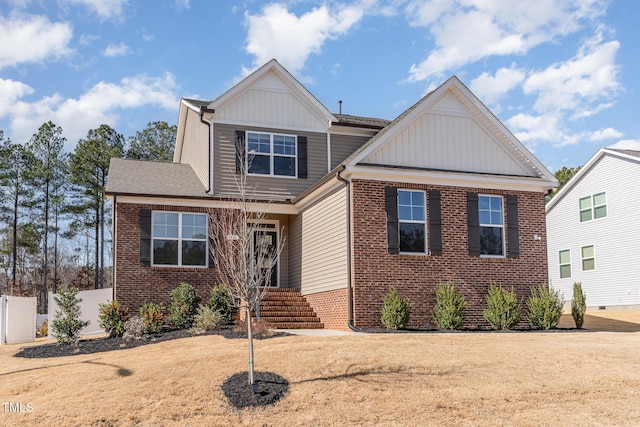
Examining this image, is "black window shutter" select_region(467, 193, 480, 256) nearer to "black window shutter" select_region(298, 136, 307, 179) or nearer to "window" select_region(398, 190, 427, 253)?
"window" select_region(398, 190, 427, 253)

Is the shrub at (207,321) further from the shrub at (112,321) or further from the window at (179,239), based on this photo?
the window at (179,239)

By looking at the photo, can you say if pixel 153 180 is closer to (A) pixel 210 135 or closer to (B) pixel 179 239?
(A) pixel 210 135

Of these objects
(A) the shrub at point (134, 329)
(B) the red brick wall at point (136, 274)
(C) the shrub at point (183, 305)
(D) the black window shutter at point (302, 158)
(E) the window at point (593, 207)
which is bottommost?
(A) the shrub at point (134, 329)

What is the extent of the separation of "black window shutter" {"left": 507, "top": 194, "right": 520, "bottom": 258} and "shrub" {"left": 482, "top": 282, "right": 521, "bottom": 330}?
57.2 inches

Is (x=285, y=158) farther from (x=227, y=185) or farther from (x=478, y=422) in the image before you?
(x=478, y=422)

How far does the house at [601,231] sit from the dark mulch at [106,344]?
19166 mm

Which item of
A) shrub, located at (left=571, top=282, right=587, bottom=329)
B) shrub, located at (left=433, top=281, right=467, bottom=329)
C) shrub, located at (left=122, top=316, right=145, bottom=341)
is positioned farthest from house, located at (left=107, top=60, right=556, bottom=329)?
shrub, located at (left=122, top=316, right=145, bottom=341)

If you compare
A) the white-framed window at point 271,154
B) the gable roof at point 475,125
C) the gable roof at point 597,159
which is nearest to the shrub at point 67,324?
the white-framed window at point 271,154

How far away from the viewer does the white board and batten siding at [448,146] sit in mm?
17891

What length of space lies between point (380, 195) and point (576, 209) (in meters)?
17.8

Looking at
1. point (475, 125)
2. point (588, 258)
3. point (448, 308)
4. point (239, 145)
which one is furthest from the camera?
point (588, 258)

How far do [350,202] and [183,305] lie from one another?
5.37m

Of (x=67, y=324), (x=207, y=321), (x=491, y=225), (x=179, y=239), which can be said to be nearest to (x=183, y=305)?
(x=207, y=321)

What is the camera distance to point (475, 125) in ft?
61.8
